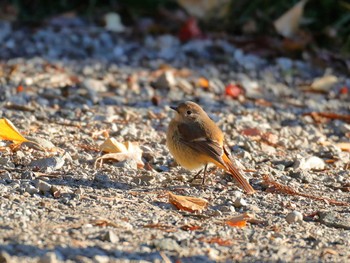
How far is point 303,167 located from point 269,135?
0.89m

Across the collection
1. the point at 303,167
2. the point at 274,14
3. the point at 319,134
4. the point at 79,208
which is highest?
the point at 274,14

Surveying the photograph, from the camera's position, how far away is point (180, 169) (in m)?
7.00

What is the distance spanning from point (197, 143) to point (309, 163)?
1101 mm

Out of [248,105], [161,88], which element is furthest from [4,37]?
[248,105]

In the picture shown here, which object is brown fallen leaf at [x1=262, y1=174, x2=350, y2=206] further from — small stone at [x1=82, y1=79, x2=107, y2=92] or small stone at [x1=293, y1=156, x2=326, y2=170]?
small stone at [x1=82, y1=79, x2=107, y2=92]

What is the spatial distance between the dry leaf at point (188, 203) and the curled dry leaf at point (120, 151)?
96cm

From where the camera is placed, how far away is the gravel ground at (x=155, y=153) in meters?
5.00

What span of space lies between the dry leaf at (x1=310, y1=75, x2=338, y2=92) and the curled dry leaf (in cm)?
365

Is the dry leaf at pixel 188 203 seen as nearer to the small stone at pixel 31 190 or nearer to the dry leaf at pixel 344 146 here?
the small stone at pixel 31 190

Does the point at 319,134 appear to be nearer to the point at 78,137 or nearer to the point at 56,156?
the point at 78,137

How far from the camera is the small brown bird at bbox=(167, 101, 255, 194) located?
6.44m

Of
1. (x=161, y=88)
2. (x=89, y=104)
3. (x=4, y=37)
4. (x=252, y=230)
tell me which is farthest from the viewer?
(x=4, y=37)

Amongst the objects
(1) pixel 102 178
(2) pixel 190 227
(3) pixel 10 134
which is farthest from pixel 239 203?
(3) pixel 10 134

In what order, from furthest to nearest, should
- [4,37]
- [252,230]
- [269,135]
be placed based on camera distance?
[4,37] < [269,135] < [252,230]
